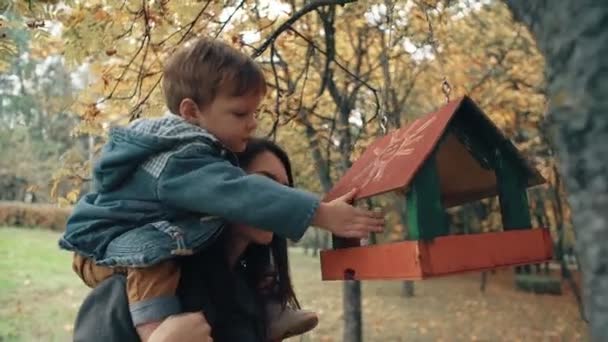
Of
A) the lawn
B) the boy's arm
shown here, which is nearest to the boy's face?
the boy's arm

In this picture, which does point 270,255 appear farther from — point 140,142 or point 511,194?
point 511,194

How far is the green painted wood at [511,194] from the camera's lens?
1.53m

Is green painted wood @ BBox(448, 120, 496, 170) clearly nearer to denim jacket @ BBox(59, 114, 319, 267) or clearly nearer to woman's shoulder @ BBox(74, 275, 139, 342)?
denim jacket @ BBox(59, 114, 319, 267)

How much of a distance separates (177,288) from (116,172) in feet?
0.96

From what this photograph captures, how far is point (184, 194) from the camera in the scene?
1.29 m

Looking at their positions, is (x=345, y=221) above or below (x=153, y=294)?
above

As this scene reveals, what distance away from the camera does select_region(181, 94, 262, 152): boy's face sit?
142cm

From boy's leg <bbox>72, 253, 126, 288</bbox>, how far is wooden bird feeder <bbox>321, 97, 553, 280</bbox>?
0.53m

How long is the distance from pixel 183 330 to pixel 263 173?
448 mm

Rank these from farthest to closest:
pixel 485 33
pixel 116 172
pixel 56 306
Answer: pixel 56 306 < pixel 485 33 < pixel 116 172

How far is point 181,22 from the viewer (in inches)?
132

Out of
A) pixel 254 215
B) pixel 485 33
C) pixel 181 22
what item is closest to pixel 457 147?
pixel 254 215

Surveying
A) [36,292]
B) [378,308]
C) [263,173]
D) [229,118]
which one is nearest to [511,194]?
[263,173]

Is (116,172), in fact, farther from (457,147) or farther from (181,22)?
(181,22)
